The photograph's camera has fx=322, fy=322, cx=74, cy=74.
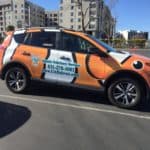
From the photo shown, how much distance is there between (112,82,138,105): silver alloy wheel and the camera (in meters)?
7.23

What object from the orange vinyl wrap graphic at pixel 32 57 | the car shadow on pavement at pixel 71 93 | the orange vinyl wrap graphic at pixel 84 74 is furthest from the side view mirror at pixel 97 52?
the orange vinyl wrap graphic at pixel 32 57

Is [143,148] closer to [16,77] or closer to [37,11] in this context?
[16,77]

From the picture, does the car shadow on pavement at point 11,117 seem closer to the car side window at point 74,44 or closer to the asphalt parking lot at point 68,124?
the asphalt parking lot at point 68,124

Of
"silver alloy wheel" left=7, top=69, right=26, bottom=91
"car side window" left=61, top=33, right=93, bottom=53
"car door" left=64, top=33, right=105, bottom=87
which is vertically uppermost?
"car side window" left=61, top=33, right=93, bottom=53

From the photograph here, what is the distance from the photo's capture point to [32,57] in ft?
26.5

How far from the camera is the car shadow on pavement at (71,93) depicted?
778 cm

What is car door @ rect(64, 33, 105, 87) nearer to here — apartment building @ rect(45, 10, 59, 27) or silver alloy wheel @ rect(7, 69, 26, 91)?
silver alloy wheel @ rect(7, 69, 26, 91)

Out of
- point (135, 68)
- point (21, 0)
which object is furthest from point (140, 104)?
point (21, 0)

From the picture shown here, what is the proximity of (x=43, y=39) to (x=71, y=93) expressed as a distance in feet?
5.55

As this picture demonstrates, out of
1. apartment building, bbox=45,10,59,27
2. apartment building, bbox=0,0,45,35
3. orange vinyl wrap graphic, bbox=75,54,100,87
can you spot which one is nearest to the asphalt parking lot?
orange vinyl wrap graphic, bbox=75,54,100,87

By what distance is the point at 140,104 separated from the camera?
7.46 meters

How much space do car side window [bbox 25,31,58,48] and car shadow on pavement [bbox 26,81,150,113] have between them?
0.97 metres

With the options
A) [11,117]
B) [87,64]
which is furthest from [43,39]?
[11,117]

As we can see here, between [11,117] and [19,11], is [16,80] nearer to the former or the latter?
[11,117]
